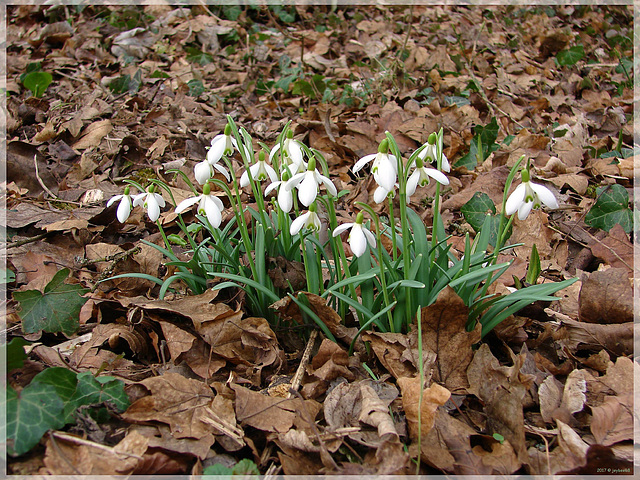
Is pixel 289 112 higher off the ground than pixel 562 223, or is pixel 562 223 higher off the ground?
pixel 289 112

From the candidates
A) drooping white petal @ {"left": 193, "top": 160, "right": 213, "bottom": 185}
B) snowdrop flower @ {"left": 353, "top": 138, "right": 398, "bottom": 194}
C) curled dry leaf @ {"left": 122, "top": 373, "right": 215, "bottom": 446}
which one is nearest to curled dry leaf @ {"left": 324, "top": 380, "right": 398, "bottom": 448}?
curled dry leaf @ {"left": 122, "top": 373, "right": 215, "bottom": 446}

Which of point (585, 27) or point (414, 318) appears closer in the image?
point (414, 318)

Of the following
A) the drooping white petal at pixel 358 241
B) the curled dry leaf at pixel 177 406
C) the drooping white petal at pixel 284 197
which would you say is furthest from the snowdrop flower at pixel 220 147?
the curled dry leaf at pixel 177 406

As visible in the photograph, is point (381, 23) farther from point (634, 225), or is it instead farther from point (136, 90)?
point (634, 225)

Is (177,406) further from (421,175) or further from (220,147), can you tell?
(421,175)

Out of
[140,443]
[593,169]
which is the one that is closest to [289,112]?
[593,169]

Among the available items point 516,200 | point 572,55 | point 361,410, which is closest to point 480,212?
point 516,200

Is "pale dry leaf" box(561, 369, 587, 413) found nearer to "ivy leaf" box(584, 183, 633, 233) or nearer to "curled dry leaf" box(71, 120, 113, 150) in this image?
"ivy leaf" box(584, 183, 633, 233)
